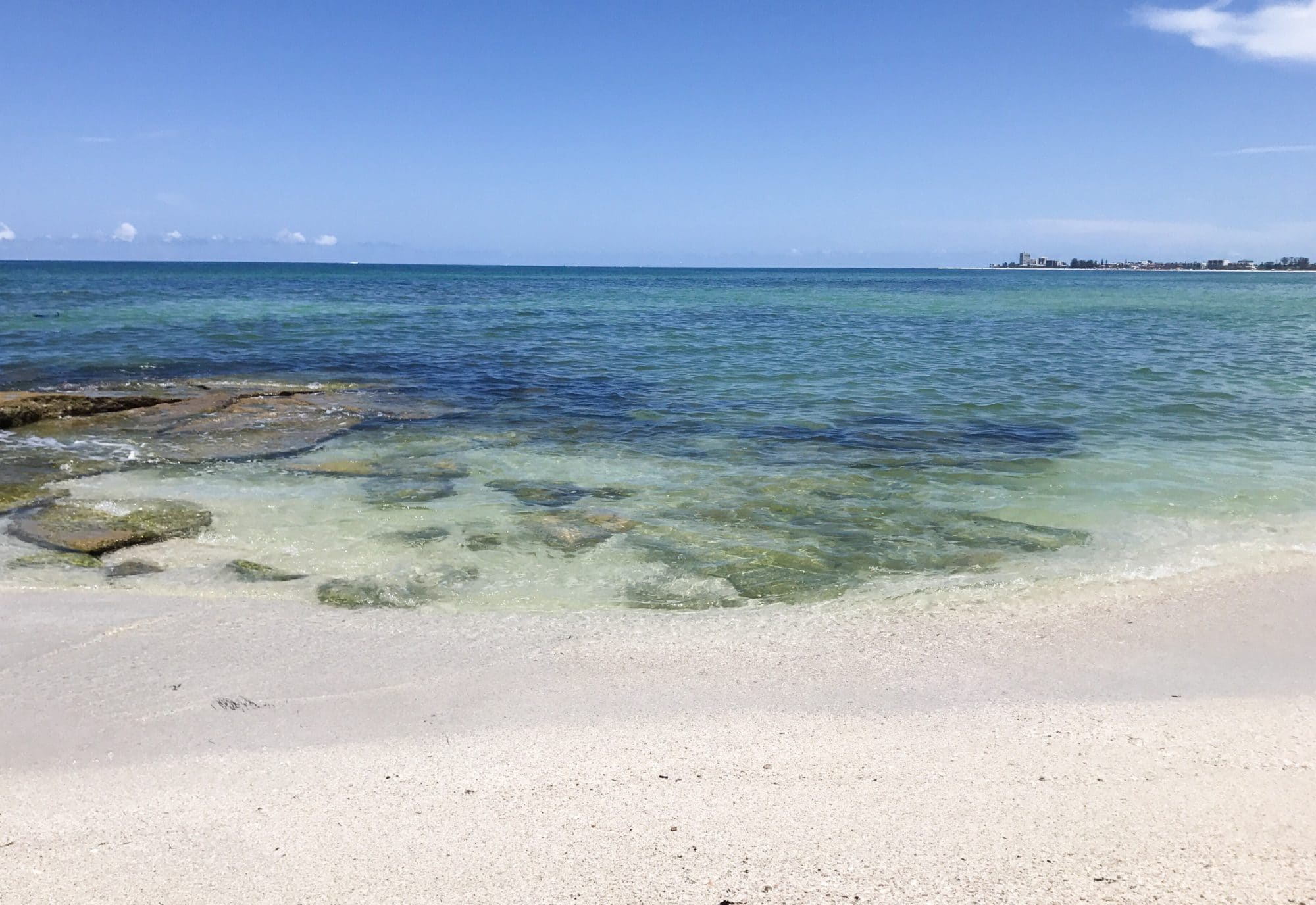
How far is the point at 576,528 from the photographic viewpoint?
23.3 ft

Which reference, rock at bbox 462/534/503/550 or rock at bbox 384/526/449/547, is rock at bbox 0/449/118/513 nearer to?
rock at bbox 384/526/449/547

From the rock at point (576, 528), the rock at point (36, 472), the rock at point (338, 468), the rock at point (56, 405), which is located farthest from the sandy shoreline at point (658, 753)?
the rock at point (56, 405)

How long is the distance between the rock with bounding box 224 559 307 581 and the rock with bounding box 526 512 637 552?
184 cm

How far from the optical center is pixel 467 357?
19469 millimetres

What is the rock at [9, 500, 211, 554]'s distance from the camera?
6.38 metres

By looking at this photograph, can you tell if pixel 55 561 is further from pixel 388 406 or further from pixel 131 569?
pixel 388 406

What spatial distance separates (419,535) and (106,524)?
2.43m

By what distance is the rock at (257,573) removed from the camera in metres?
5.84

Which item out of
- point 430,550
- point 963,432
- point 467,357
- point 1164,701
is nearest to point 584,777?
point 1164,701

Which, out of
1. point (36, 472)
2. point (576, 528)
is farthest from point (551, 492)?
point (36, 472)

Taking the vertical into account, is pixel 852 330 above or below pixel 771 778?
above

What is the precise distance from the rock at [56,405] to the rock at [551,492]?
263 inches

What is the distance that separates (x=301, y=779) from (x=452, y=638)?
4.98 feet

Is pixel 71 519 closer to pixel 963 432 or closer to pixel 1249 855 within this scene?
pixel 1249 855
